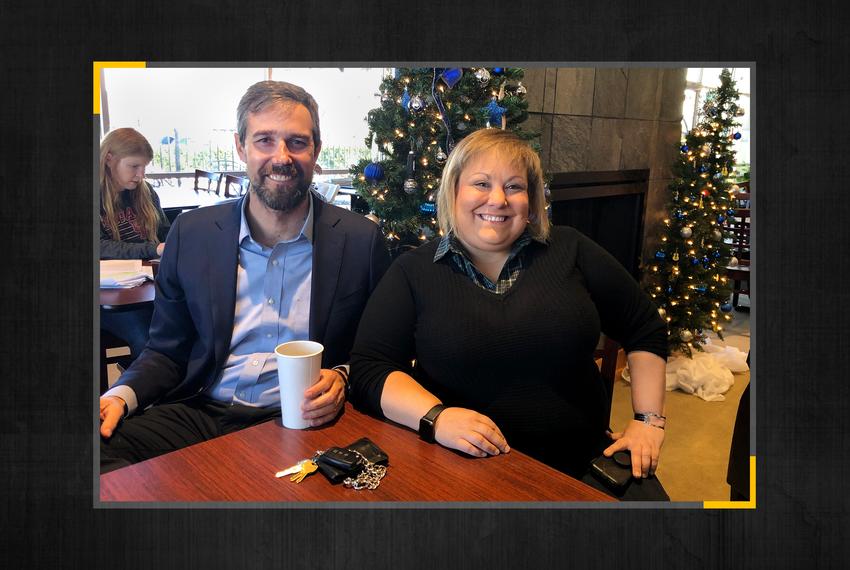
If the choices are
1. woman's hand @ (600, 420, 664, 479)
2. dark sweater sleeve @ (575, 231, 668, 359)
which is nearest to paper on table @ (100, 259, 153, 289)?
dark sweater sleeve @ (575, 231, 668, 359)

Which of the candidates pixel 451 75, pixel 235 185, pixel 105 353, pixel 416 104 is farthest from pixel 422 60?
pixel 105 353

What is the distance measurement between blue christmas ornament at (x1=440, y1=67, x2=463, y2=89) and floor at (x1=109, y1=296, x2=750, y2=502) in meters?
0.83

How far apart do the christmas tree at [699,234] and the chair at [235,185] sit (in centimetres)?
96

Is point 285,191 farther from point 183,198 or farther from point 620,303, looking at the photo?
point 620,303

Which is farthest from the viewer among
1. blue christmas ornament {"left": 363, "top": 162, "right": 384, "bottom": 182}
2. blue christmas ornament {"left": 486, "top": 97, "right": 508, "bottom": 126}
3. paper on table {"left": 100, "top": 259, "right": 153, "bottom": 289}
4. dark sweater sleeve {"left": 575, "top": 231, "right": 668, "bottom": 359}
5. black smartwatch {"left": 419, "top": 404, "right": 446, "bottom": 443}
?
blue christmas ornament {"left": 486, "top": 97, "right": 508, "bottom": 126}

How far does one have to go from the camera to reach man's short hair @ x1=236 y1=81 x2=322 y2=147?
3.91 ft

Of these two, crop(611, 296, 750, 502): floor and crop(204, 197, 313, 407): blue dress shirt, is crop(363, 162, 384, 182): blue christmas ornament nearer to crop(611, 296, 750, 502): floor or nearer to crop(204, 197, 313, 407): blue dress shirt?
crop(204, 197, 313, 407): blue dress shirt

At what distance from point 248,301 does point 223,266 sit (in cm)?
9

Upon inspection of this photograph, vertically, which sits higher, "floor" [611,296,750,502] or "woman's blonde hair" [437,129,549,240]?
"woman's blonde hair" [437,129,549,240]

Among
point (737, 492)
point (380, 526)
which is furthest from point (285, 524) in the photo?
point (737, 492)

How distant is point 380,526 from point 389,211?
847 mm

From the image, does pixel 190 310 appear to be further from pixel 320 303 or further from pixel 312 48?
pixel 312 48

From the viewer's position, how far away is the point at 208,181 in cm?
118

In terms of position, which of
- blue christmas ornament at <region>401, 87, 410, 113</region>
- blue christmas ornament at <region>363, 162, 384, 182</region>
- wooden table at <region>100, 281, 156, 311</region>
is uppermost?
blue christmas ornament at <region>401, 87, 410, 113</region>
